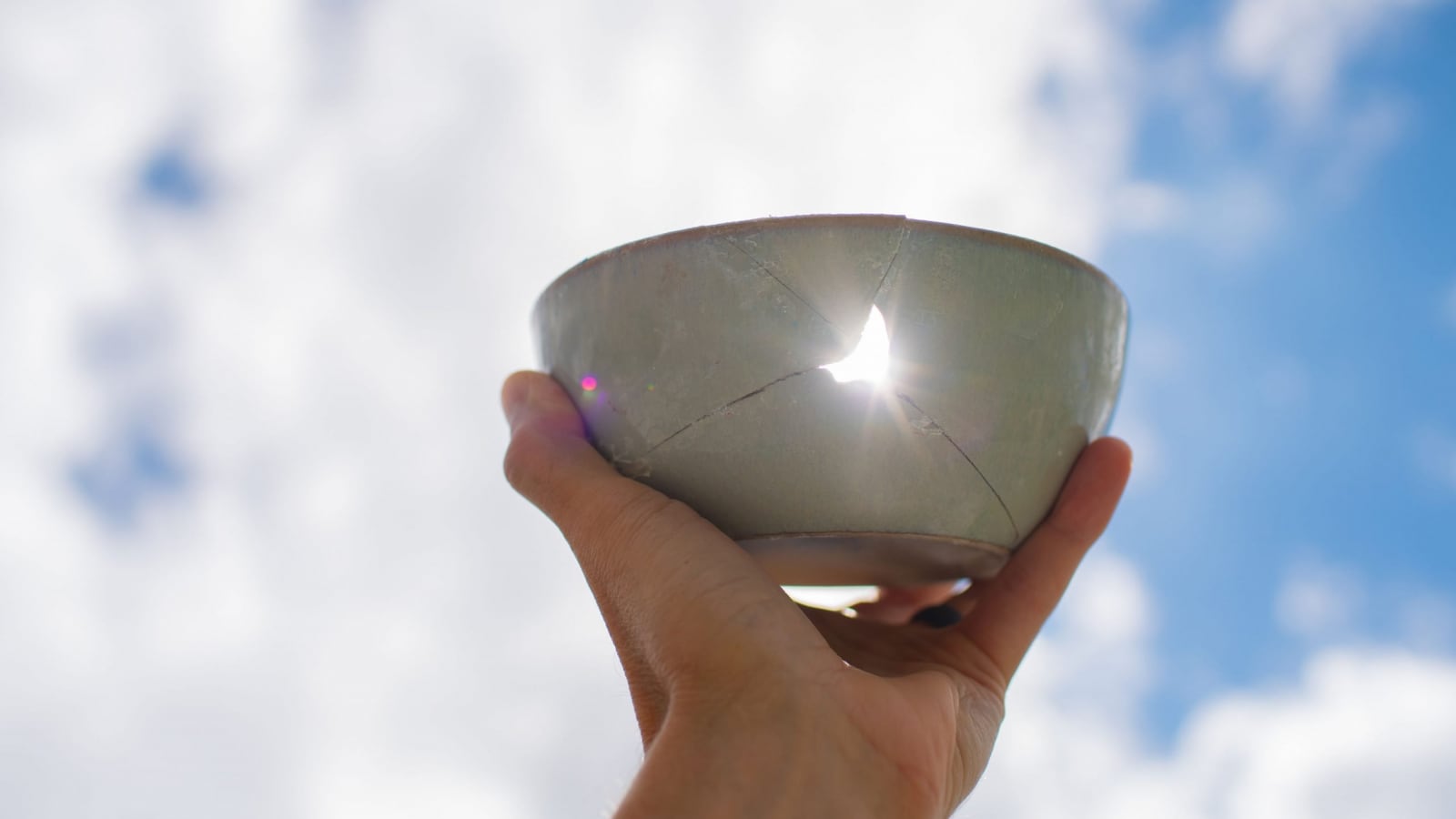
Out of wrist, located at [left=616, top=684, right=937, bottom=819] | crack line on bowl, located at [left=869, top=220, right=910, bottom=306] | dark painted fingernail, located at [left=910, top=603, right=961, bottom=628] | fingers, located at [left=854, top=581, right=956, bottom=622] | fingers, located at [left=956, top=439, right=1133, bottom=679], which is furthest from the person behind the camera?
fingers, located at [left=854, top=581, right=956, bottom=622]

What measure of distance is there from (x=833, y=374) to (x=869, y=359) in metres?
0.03

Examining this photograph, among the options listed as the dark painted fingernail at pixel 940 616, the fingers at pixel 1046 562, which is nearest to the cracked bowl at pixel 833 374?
the fingers at pixel 1046 562

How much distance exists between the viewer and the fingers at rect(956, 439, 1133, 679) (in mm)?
973

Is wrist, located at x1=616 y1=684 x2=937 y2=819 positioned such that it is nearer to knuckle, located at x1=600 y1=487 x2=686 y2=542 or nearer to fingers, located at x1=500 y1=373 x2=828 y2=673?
fingers, located at x1=500 y1=373 x2=828 y2=673

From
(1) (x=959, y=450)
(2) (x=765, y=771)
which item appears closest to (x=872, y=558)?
(1) (x=959, y=450)

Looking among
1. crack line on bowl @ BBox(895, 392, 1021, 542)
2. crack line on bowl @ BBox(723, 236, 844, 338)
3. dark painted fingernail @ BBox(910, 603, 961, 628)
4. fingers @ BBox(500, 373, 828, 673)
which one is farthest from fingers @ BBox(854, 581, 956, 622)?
crack line on bowl @ BBox(723, 236, 844, 338)

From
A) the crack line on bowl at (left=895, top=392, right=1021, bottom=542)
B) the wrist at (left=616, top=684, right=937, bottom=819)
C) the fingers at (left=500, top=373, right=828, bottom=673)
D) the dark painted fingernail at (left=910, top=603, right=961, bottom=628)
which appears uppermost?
the dark painted fingernail at (left=910, top=603, right=961, bottom=628)

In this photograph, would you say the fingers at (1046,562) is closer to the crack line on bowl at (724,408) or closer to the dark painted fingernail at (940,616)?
the dark painted fingernail at (940,616)

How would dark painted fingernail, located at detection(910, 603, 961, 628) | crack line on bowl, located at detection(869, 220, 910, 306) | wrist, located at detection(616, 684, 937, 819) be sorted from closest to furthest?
wrist, located at detection(616, 684, 937, 819) → crack line on bowl, located at detection(869, 220, 910, 306) → dark painted fingernail, located at detection(910, 603, 961, 628)

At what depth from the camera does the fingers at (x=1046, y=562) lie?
0.97 m

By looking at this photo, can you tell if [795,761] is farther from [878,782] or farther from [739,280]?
[739,280]

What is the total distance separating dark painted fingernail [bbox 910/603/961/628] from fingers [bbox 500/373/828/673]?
1.52 ft

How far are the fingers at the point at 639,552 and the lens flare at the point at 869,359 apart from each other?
0.61 ft

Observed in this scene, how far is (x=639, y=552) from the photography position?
2.62ft
